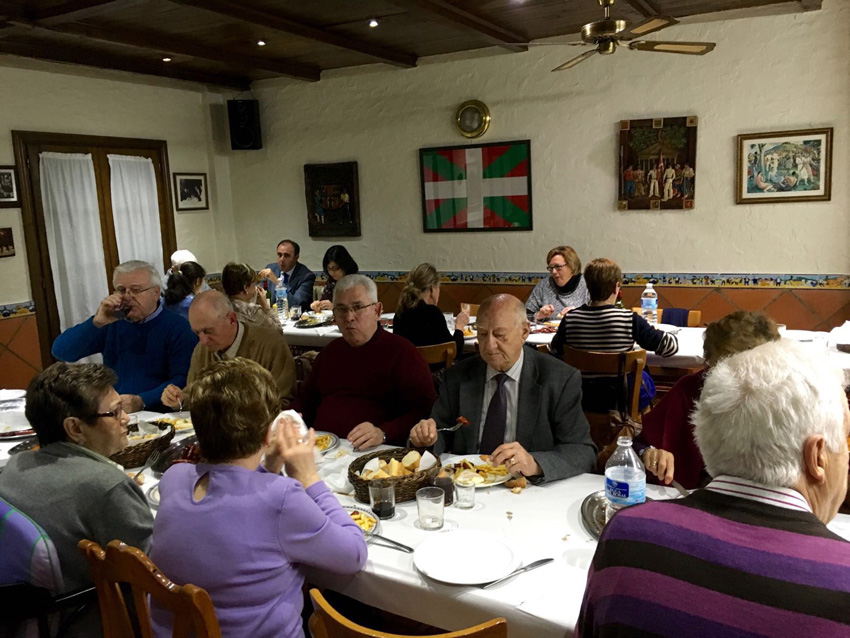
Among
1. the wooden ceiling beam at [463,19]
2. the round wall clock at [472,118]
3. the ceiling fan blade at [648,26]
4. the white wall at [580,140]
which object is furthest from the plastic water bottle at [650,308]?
the round wall clock at [472,118]

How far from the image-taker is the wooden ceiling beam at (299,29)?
4.56 meters

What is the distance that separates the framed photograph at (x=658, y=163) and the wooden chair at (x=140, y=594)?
548 cm

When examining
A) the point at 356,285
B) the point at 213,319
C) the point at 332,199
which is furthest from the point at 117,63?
the point at 356,285

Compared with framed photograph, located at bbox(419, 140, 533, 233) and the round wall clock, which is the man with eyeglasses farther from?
the round wall clock

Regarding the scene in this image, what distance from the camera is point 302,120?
7.65m

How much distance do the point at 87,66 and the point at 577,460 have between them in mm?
6209

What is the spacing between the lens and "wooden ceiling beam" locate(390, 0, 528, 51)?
15.1 ft

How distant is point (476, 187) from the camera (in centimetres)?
685

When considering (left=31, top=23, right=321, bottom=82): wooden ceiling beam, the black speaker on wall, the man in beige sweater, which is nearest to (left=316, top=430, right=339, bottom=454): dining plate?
the man in beige sweater

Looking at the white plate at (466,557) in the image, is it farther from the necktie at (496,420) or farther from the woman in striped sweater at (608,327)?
the woman in striped sweater at (608,327)

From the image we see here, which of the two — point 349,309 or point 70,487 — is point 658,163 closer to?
point 349,309

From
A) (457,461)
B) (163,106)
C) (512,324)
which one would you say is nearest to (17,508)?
(457,461)

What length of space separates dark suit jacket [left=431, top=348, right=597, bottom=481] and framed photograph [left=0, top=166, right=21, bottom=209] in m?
5.10

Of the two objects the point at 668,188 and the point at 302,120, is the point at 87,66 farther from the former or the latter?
the point at 668,188
